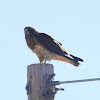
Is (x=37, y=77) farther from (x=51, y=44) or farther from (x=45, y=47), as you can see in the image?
(x=51, y=44)

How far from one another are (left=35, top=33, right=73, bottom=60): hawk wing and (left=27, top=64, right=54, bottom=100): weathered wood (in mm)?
2586

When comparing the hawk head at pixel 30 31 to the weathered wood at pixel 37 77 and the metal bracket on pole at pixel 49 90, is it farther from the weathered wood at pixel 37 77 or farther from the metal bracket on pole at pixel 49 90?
the metal bracket on pole at pixel 49 90

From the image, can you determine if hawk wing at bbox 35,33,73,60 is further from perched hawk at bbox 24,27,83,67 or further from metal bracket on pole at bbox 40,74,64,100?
metal bracket on pole at bbox 40,74,64,100

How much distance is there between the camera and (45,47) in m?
8.09

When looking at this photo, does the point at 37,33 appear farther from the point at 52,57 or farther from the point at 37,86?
the point at 37,86

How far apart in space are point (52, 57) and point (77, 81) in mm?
3518

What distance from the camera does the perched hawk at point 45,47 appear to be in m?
7.73

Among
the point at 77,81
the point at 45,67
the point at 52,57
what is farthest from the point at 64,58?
the point at 77,81

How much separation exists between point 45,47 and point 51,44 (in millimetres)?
180

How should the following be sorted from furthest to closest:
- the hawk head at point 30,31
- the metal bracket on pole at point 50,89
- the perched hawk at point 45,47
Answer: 1. the hawk head at point 30,31
2. the perched hawk at point 45,47
3. the metal bracket on pole at point 50,89

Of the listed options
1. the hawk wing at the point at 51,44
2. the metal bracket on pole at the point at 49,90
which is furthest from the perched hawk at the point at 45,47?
the metal bracket on pole at the point at 49,90

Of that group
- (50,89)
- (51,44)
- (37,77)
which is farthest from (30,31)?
(50,89)

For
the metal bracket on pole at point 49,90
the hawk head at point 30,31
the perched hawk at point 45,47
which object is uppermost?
the hawk head at point 30,31

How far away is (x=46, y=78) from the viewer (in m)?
4.82
